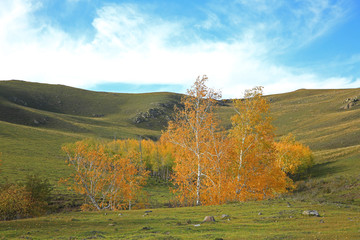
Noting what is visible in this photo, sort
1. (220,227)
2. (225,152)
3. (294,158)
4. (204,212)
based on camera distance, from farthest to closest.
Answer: (294,158), (225,152), (204,212), (220,227)

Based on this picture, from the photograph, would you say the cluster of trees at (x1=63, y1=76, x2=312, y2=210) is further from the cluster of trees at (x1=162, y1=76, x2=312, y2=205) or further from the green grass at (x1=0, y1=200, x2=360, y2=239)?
the green grass at (x1=0, y1=200, x2=360, y2=239)

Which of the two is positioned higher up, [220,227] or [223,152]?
[223,152]

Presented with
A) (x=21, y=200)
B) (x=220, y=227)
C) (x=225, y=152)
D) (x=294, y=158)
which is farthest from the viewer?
(x=294, y=158)

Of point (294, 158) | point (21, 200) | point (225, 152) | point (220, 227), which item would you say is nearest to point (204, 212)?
point (220, 227)

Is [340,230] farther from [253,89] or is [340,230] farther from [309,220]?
[253,89]

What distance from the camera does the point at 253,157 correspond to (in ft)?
85.6

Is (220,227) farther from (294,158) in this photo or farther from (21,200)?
(294,158)

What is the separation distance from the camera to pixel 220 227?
13.9 meters

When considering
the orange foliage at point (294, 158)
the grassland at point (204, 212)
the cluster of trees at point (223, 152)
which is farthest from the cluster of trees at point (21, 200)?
the orange foliage at point (294, 158)

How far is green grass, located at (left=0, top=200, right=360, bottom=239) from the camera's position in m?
11.4

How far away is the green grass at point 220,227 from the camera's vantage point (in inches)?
448

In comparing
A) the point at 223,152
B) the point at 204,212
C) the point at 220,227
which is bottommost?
the point at 204,212

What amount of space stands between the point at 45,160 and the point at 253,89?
86.8m

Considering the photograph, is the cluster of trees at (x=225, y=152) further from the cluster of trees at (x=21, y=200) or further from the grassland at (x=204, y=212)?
the cluster of trees at (x=21, y=200)
